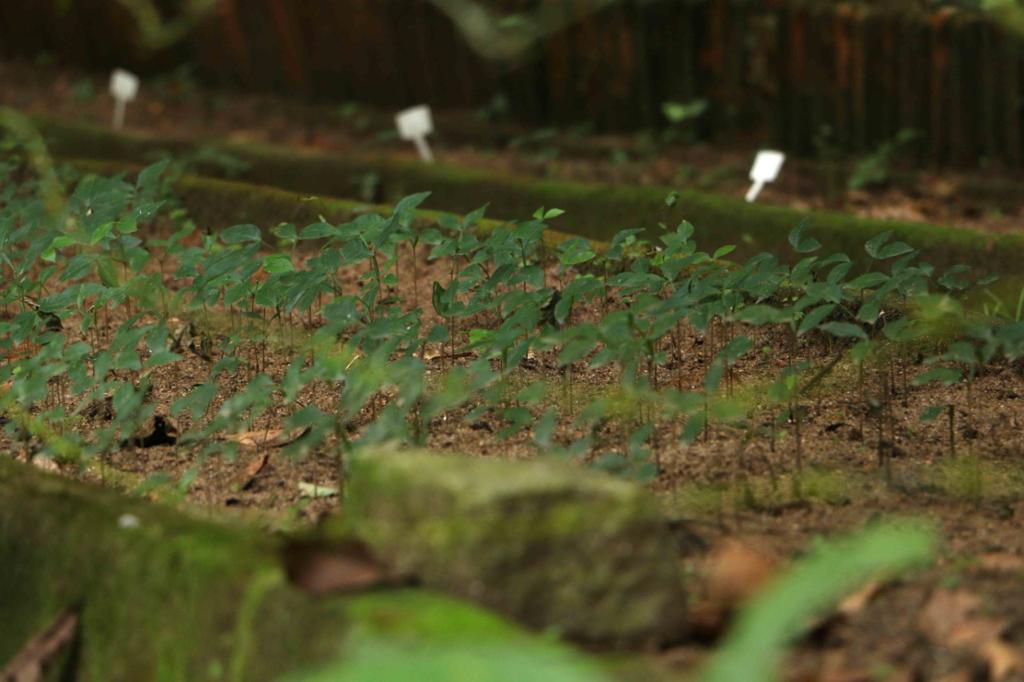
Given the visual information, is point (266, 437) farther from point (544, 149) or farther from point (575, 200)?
point (544, 149)

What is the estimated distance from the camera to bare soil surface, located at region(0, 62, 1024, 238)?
18.9 ft

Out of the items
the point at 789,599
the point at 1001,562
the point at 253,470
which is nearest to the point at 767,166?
the point at 253,470

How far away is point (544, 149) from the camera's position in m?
6.73

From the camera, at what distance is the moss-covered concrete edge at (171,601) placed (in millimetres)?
1934

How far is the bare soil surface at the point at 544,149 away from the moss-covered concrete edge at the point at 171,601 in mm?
3764

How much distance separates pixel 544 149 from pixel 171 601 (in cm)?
468

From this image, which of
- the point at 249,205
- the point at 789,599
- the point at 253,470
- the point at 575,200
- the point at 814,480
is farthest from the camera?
the point at 575,200

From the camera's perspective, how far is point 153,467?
3.27 metres

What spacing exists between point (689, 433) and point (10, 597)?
1.17 metres

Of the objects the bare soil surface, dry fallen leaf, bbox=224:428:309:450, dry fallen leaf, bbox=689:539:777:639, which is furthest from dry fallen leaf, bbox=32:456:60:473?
the bare soil surface

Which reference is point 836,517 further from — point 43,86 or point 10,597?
point 43,86

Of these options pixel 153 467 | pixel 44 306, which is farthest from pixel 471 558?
pixel 44 306

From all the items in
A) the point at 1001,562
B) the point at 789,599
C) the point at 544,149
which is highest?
the point at 544,149

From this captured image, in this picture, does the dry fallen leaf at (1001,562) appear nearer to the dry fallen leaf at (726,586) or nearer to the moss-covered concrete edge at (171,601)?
the dry fallen leaf at (726,586)
